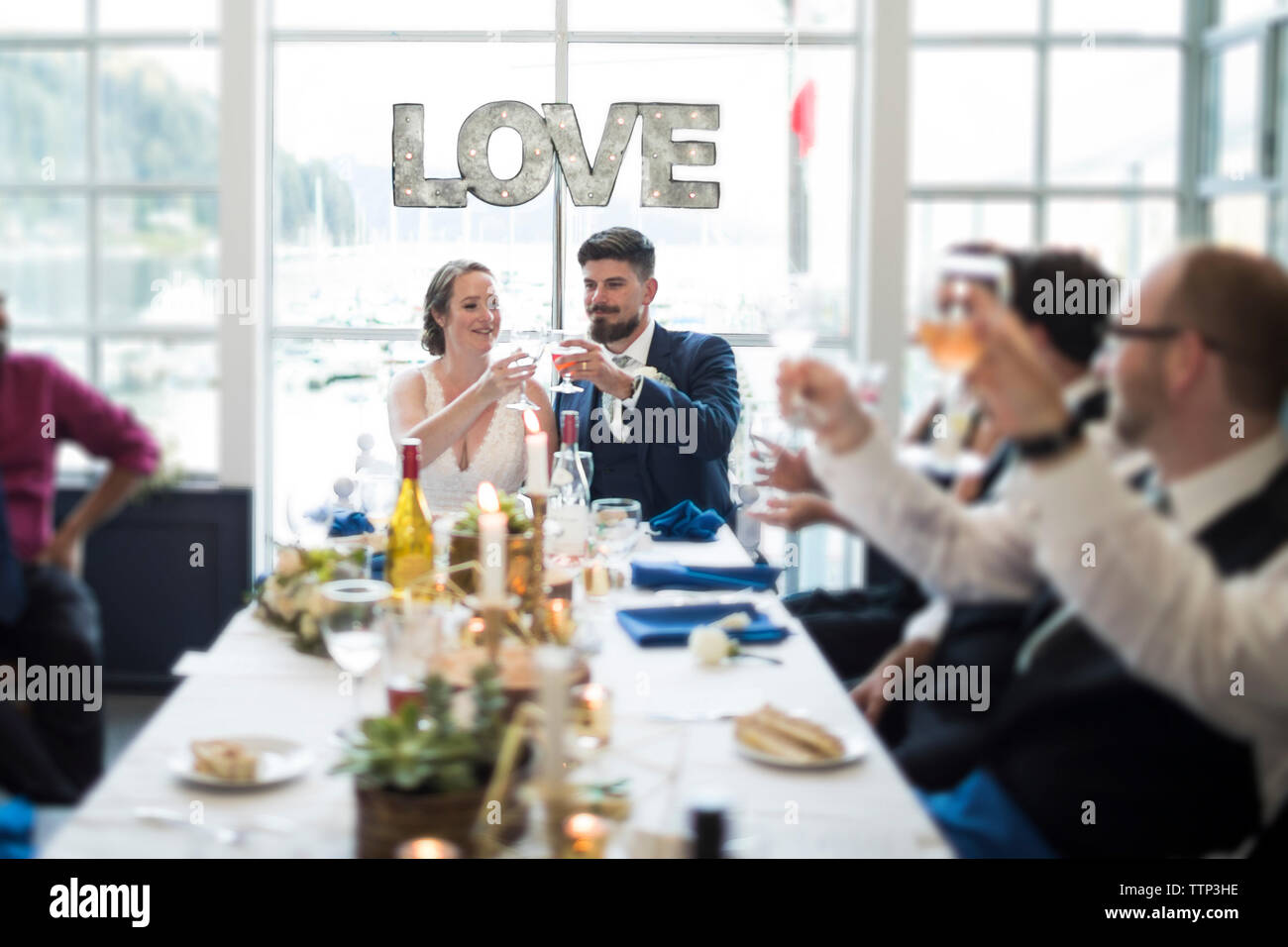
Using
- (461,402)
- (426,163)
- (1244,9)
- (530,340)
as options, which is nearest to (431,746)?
(1244,9)

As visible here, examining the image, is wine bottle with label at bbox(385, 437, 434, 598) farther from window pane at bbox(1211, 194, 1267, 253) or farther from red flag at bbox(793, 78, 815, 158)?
window pane at bbox(1211, 194, 1267, 253)

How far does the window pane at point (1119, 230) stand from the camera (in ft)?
3.11

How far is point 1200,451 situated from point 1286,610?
4.9 inches

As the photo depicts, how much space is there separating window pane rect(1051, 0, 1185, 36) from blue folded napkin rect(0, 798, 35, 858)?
119 cm

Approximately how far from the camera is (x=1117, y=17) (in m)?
1.08

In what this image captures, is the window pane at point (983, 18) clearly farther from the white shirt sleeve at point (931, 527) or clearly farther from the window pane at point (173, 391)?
the window pane at point (173, 391)

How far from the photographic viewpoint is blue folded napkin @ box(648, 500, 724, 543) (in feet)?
10.4

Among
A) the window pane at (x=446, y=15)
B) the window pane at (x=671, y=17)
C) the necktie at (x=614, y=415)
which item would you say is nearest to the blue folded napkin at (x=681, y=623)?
the necktie at (x=614, y=415)

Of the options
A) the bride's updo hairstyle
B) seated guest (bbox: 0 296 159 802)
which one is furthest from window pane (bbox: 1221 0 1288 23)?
the bride's updo hairstyle

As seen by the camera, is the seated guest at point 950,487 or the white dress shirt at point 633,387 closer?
the seated guest at point 950,487

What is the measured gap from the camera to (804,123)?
147 cm

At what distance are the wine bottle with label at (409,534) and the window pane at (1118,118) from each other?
1.36 meters

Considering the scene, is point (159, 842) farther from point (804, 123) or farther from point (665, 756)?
point (804, 123)
